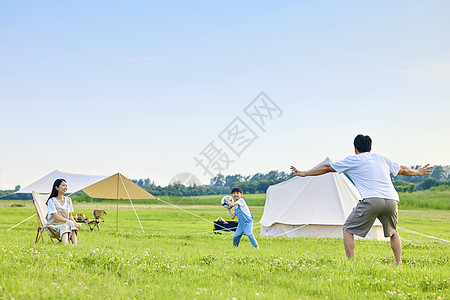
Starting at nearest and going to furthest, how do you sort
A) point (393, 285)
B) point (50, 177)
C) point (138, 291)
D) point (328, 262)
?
point (138, 291) < point (393, 285) < point (328, 262) < point (50, 177)

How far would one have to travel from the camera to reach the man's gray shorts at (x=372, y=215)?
650cm

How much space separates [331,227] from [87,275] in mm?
11407

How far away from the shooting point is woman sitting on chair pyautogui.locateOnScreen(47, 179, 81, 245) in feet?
32.1

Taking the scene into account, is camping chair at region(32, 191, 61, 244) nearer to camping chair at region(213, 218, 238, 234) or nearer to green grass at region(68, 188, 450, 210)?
camping chair at region(213, 218, 238, 234)

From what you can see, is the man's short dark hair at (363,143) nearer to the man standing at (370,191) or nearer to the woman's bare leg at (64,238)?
the man standing at (370,191)

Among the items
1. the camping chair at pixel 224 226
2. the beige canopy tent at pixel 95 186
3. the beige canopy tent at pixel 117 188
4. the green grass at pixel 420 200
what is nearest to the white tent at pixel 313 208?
the camping chair at pixel 224 226

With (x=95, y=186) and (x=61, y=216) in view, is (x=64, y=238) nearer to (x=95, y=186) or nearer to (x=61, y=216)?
(x=61, y=216)

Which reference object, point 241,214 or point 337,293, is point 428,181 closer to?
point 241,214

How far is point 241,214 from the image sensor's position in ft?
34.6

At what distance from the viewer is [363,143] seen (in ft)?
23.0

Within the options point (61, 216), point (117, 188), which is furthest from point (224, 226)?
point (61, 216)

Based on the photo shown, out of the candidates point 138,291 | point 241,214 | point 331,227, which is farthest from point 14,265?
point 331,227

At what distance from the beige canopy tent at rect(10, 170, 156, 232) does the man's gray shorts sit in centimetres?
1135

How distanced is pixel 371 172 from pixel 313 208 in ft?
29.4
